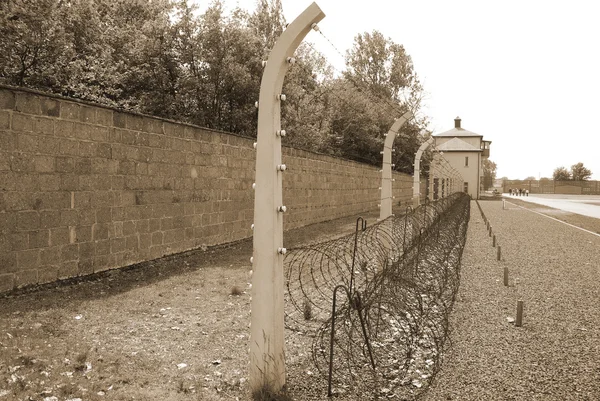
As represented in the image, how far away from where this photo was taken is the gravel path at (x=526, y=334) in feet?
14.3

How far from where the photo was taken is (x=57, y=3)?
1853cm

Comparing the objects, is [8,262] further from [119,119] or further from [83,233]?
[119,119]

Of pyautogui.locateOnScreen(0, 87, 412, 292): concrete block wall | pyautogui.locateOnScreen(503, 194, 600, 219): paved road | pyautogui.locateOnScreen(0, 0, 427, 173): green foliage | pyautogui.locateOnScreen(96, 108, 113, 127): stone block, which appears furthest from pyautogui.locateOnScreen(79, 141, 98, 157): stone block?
pyautogui.locateOnScreen(503, 194, 600, 219): paved road

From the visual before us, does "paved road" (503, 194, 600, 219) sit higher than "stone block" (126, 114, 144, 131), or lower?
lower

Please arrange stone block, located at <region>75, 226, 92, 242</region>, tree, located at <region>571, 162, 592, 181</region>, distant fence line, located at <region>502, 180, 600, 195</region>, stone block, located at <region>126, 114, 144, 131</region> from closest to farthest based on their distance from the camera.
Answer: stone block, located at <region>75, 226, 92, 242</region> → stone block, located at <region>126, 114, 144, 131</region> → distant fence line, located at <region>502, 180, 600, 195</region> → tree, located at <region>571, 162, 592, 181</region>

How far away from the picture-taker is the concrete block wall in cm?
612

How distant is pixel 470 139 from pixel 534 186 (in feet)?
107

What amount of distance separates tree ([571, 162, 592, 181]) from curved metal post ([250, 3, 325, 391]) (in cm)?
12119

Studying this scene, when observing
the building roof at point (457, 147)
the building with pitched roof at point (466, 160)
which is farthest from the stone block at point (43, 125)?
the building roof at point (457, 147)

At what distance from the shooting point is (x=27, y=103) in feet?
20.4

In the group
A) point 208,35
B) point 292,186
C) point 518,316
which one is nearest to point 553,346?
point 518,316

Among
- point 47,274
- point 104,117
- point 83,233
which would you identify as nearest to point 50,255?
point 47,274

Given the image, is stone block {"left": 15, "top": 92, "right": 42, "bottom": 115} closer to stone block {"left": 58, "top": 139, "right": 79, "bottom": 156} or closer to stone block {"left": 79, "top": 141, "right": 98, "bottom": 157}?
stone block {"left": 58, "top": 139, "right": 79, "bottom": 156}

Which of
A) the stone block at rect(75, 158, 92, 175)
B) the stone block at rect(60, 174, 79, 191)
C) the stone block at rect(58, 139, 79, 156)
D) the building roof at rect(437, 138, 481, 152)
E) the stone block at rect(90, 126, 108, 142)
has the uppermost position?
the building roof at rect(437, 138, 481, 152)
